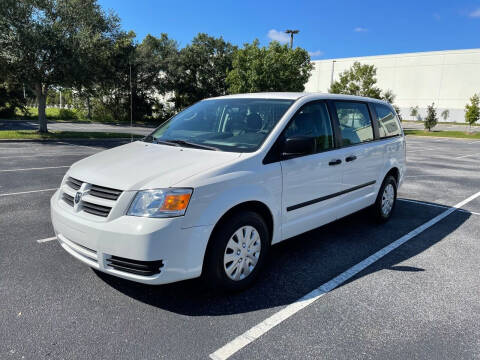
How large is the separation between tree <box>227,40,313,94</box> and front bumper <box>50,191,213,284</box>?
28.0 metres

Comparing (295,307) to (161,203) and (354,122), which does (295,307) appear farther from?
(354,122)

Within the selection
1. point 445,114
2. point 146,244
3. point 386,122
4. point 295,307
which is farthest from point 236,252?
point 445,114

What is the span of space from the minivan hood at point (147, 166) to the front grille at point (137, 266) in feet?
1.84

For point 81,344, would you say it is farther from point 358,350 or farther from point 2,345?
point 358,350

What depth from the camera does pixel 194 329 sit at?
2.76m

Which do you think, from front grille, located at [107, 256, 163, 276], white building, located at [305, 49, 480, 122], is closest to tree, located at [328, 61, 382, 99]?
front grille, located at [107, 256, 163, 276]

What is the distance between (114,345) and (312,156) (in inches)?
99.1

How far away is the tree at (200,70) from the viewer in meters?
38.5

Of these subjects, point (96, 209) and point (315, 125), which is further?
point (315, 125)

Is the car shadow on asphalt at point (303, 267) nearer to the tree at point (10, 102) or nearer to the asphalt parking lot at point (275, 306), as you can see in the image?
the asphalt parking lot at point (275, 306)

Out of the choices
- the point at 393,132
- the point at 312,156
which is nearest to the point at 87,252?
the point at 312,156

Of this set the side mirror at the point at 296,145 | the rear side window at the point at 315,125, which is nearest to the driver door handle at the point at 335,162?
the rear side window at the point at 315,125

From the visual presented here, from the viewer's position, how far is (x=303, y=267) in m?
3.93

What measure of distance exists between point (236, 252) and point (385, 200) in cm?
320
